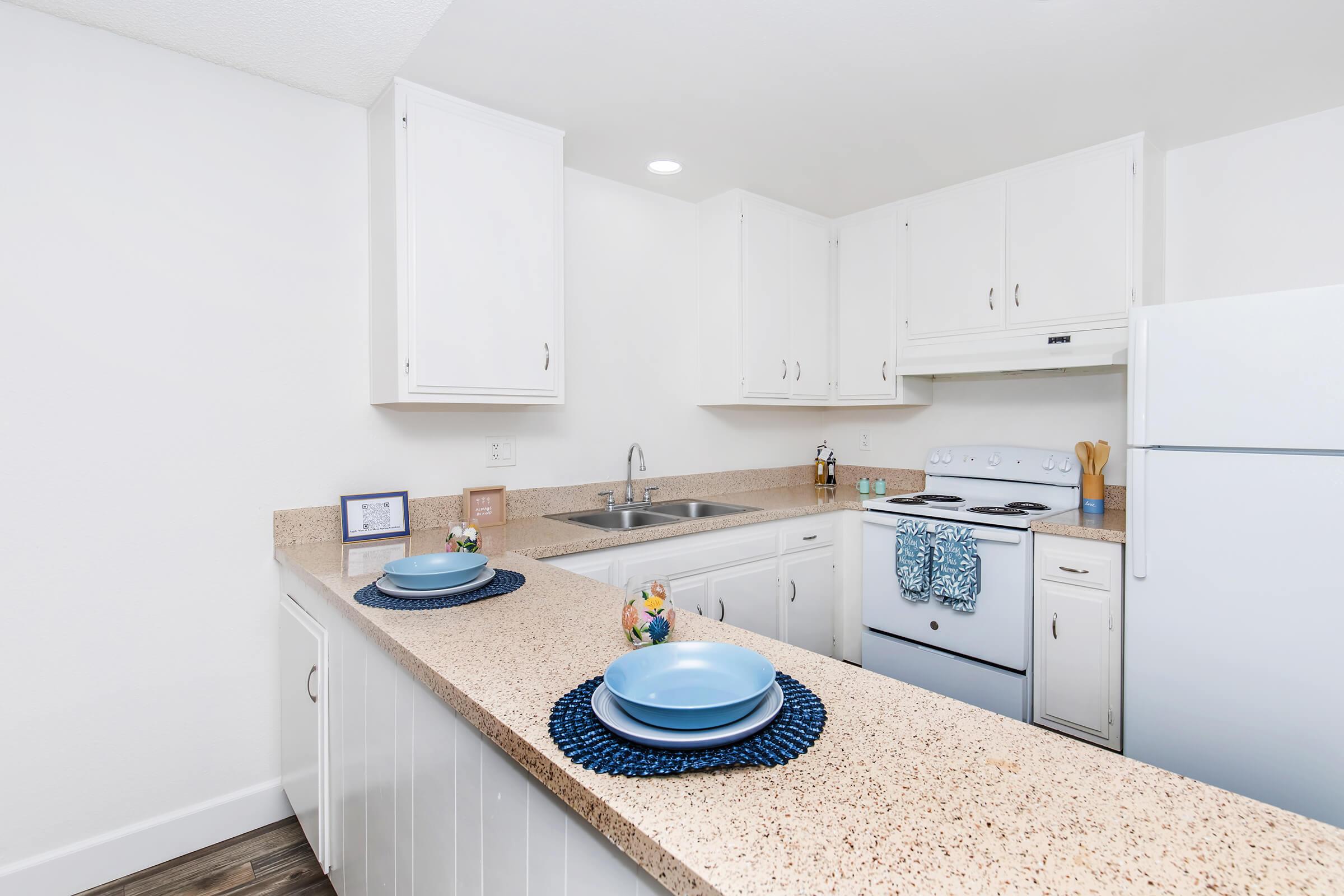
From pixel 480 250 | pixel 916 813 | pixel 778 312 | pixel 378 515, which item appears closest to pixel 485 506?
pixel 378 515

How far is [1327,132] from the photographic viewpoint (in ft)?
7.82

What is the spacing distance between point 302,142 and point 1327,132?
3658mm

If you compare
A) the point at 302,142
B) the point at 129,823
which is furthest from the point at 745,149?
the point at 129,823

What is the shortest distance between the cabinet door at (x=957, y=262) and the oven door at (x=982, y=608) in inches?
38.8

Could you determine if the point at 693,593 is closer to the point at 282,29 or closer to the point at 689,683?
the point at 689,683

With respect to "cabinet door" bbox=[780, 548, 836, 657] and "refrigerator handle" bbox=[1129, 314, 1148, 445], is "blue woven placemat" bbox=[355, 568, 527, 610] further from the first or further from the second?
"refrigerator handle" bbox=[1129, 314, 1148, 445]

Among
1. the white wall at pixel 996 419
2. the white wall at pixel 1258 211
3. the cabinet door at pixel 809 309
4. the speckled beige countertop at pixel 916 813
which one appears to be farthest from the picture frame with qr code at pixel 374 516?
the white wall at pixel 1258 211

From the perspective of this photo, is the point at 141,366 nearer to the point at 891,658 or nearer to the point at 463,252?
the point at 463,252

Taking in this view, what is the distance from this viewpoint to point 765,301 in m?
3.28

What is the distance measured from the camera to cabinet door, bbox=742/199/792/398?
3.20 metres

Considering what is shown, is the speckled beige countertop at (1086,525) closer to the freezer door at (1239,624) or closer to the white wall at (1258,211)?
the freezer door at (1239,624)

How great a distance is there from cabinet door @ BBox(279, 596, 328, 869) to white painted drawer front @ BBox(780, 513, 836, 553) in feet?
6.06

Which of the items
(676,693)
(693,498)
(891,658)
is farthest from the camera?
(693,498)

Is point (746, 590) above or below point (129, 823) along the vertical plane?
above
